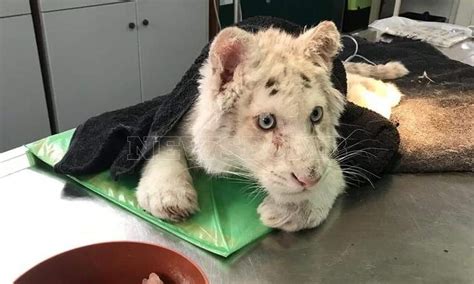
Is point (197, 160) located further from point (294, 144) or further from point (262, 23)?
point (262, 23)

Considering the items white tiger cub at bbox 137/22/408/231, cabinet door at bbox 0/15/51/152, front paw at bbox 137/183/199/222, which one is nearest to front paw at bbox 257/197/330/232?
white tiger cub at bbox 137/22/408/231

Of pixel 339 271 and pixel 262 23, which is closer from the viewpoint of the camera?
pixel 339 271

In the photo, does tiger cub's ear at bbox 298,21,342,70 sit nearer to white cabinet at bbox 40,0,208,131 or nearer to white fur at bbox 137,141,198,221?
white fur at bbox 137,141,198,221

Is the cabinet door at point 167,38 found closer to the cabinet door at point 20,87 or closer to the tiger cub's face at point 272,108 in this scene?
the cabinet door at point 20,87

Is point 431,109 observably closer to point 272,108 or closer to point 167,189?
point 272,108

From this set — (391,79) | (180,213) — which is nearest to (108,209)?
(180,213)

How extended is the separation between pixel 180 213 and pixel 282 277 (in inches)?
8.8

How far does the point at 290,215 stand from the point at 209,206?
0.53 ft

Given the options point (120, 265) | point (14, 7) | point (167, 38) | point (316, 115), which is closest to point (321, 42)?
point (316, 115)

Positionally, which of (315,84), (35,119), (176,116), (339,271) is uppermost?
(315,84)

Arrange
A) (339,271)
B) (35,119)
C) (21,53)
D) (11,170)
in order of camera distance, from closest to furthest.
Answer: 1. (339,271)
2. (11,170)
3. (21,53)
4. (35,119)

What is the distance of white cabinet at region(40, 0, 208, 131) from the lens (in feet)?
6.77

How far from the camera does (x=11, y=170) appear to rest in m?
1.00

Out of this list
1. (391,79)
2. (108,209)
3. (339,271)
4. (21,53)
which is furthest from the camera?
(21,53)
